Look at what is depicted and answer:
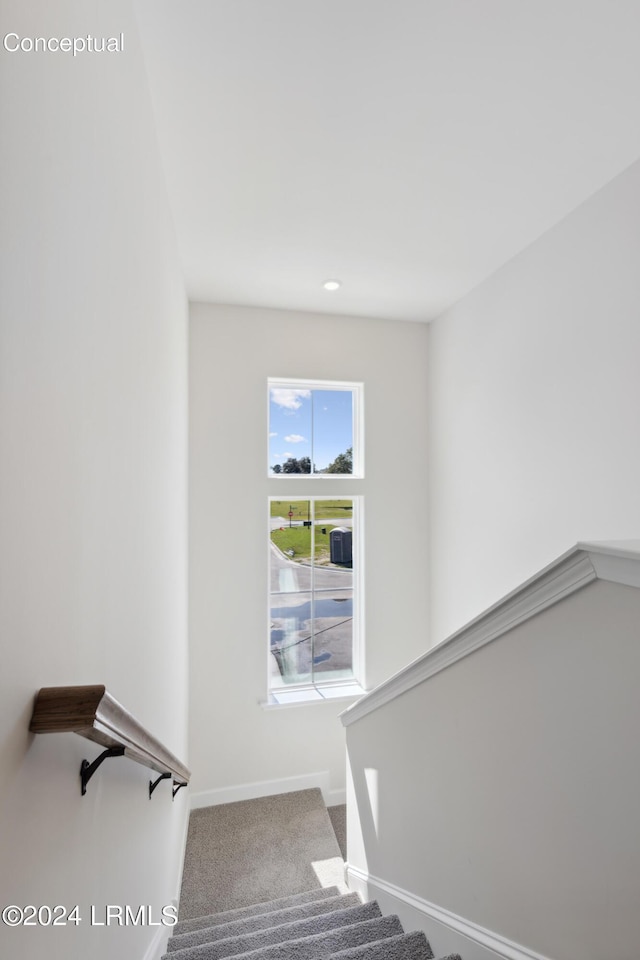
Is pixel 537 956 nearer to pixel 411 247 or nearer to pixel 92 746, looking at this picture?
pixel 92 746

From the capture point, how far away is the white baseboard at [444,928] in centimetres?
121

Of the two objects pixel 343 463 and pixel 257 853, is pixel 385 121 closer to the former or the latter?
A: pixel 343 463

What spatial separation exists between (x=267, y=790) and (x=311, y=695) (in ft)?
2.22

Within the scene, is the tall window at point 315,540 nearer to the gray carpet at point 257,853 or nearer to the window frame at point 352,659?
the window frame at point 352,659

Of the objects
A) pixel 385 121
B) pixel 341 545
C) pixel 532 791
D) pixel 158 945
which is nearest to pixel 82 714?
pixel 532 791

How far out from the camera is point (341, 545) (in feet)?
12.7

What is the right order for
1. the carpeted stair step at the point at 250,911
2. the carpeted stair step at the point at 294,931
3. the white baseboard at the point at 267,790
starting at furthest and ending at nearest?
the white baseboard at the point at 267,790 → the carpeted stair step at the point at 250,911 → the carpeted stair step at the point at 294,931

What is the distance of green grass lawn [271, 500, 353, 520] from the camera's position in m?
3.75

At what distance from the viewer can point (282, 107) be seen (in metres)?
1.76

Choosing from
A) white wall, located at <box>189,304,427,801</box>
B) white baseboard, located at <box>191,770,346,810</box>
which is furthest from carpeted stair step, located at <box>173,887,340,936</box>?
white wall, located at <box>189,304,427,801</box>

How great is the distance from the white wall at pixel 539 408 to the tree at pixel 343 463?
2.07ft

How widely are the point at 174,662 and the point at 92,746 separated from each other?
155 centimetres

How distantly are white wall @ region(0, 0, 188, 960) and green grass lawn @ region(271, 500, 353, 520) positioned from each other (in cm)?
204

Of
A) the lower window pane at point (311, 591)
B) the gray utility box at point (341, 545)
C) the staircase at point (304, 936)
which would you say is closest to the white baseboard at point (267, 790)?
the lower window pane at point (311, 591)
